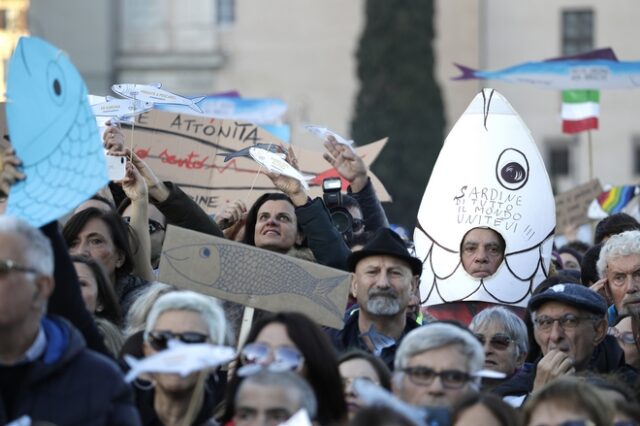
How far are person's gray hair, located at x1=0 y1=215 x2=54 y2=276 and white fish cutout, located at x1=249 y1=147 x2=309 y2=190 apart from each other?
3.05 m

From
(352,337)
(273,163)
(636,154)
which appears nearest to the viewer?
(352,337)

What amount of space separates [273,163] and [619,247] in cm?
167

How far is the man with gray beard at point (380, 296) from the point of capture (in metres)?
8.24

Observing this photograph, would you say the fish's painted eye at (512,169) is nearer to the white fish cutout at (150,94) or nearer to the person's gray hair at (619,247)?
the person's gray hair at (619,247)

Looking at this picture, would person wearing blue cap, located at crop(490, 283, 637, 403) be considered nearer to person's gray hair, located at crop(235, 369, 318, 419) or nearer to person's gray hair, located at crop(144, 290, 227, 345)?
person's gray hair, located at crop(144, 290, 227, 345)

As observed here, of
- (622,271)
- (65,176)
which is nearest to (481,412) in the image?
(65,176)

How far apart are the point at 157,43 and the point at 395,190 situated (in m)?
11.8

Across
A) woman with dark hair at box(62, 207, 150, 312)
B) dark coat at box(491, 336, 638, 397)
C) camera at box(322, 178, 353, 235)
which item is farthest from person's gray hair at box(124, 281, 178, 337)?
camera at box(322, 178, 353, 235)

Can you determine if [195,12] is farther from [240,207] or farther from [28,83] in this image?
[28,83]

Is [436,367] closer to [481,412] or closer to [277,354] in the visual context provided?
[481,412]

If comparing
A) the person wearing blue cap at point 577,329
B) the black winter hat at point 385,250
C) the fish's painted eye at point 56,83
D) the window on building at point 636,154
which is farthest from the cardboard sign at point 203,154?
the window on building at point 636,154

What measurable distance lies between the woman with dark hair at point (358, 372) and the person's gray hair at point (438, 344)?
241 millimetres

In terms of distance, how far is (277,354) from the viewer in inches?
261

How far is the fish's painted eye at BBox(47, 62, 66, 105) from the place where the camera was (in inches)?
255
